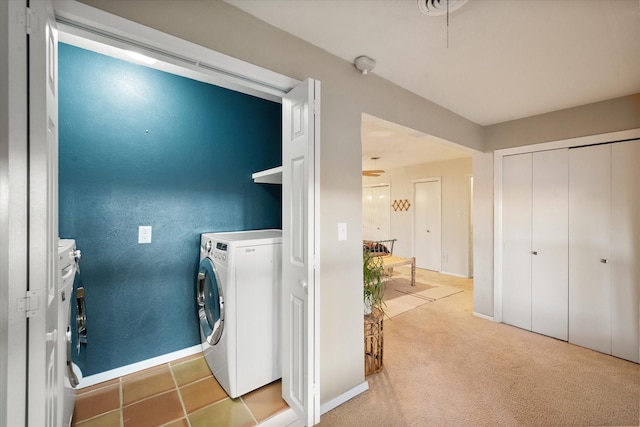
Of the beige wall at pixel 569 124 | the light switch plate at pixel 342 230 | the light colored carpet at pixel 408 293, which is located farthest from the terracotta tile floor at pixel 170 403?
the beige wall at pixel 569 124

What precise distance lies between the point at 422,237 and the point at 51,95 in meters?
6.21

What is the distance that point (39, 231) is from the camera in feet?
2.70

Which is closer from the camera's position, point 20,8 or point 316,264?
point 20,8

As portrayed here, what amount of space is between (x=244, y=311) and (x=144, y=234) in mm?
1080

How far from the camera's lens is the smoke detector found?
5.89 feet

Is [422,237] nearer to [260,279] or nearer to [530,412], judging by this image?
[530,412]

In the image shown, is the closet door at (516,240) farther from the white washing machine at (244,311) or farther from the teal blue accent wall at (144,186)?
the teal blue accent wall at (144,186)

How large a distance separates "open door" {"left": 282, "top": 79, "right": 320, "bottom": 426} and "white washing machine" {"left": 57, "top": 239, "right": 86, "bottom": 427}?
3.43 feet

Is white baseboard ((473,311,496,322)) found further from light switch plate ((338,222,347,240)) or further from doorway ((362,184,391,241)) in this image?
doorway ((362,184,391,241))

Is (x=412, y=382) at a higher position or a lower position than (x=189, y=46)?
lower

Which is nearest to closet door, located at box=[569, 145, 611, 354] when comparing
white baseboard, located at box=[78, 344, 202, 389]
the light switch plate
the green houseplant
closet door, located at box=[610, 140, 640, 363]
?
closet door, located at box=[610, 140, 640, 363]

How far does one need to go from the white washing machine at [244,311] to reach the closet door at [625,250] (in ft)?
10.0

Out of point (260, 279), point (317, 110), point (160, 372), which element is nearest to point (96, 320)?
point (160, 372)

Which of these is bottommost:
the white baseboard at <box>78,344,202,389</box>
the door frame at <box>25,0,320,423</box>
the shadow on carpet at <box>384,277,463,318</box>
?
the shadow on carpet at <box>384,277,463,318</box>
